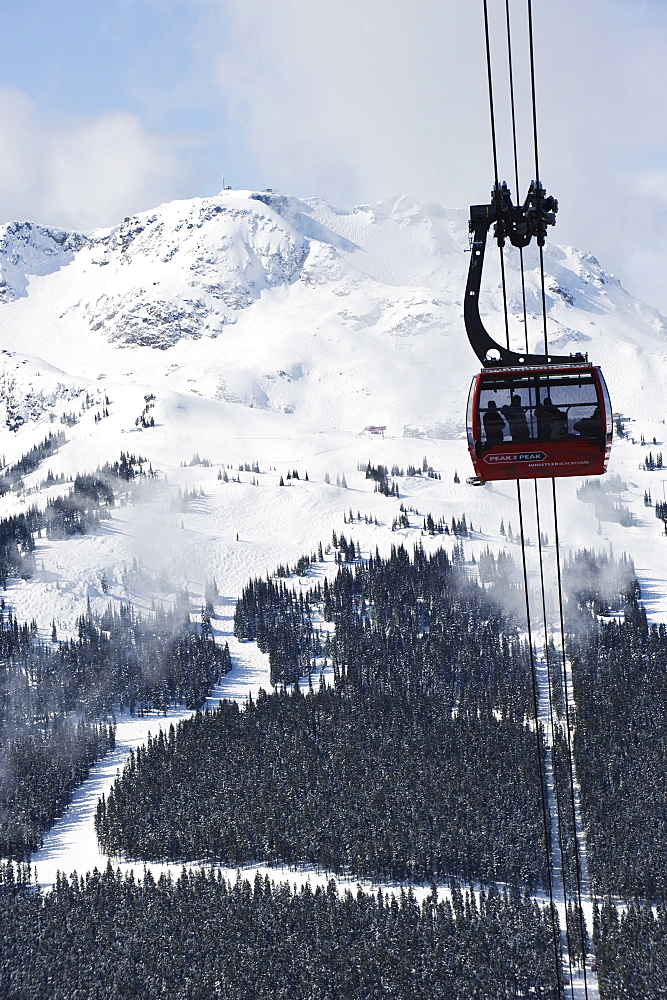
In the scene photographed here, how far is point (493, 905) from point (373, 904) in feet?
47.7

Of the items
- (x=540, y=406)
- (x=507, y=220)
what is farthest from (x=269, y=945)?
(x=507, y=220)

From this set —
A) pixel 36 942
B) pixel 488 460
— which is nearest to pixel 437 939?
pixel 36 942

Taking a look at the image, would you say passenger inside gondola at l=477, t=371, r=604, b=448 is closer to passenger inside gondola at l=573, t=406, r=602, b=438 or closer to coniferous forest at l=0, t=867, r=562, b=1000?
passenger inside gondola at l=573, t=406, r=602, b=438

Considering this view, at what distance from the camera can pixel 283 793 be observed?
639 ft

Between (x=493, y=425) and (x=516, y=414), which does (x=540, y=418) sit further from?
(x=493, y=425)

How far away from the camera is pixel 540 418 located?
38312 millimetres

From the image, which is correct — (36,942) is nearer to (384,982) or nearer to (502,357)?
(384,982)

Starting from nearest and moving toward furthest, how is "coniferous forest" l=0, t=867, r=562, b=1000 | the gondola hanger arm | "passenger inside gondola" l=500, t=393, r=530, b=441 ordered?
the gondola hanger arm
"passenger inside gondola" l=500, t=393, r=530, b=441
"coniferous forest" l=0, t=867, r=562, b=1000

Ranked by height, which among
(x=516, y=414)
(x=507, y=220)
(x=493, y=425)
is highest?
(x=507, y=220)

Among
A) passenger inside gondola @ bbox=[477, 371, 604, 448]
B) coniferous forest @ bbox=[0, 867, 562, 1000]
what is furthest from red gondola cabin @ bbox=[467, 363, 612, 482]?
coniferous forest @ bbox=[0, 867, 562, 1000]

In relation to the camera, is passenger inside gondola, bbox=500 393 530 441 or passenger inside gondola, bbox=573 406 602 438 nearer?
passenger inside gondola, bbox=573 406 602 438

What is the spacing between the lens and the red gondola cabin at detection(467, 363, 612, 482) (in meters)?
37.9

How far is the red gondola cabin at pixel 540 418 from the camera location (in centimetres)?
3794

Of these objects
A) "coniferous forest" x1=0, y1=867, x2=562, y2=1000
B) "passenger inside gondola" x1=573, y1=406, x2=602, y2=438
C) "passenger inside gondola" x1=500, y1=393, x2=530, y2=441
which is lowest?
"coniferous forest" x1=0, y1=867, x2=562, y2=1000
